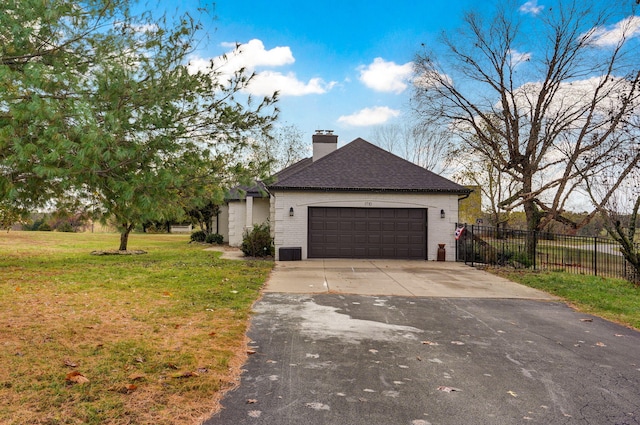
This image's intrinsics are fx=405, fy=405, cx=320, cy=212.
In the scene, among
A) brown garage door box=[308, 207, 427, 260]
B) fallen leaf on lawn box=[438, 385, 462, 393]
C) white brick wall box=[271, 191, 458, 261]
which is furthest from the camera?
brown garage door box=[308, 207, 427, 260]

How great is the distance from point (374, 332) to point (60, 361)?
151 inches

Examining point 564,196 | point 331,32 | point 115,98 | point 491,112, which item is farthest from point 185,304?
point 491,112

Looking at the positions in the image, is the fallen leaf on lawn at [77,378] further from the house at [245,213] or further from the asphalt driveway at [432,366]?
the house at [245,213]

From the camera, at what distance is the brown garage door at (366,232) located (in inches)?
648

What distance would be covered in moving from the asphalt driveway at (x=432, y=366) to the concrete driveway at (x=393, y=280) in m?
1.22

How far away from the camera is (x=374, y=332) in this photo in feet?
19.1

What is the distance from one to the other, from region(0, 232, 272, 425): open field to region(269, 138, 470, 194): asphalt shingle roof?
750 centimetres

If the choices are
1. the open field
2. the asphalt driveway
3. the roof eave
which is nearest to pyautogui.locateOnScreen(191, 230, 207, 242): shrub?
the roof eave

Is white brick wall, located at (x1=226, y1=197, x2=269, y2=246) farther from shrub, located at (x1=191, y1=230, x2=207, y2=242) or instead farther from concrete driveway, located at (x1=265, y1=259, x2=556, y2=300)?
concrete driveway, located at (x1=265, y1=259, x2=556, y2=300)

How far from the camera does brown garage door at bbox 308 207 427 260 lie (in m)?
16.5

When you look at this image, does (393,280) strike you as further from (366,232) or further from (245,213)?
(245,213)

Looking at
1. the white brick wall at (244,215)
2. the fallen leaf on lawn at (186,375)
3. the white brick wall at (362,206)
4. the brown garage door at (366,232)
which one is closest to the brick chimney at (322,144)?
the white brick wall at (244,215)

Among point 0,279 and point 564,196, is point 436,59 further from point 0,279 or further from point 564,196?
point 0,279

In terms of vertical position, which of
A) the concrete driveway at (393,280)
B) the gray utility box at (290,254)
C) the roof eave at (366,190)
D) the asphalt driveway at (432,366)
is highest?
the roof eave at (366,190)
